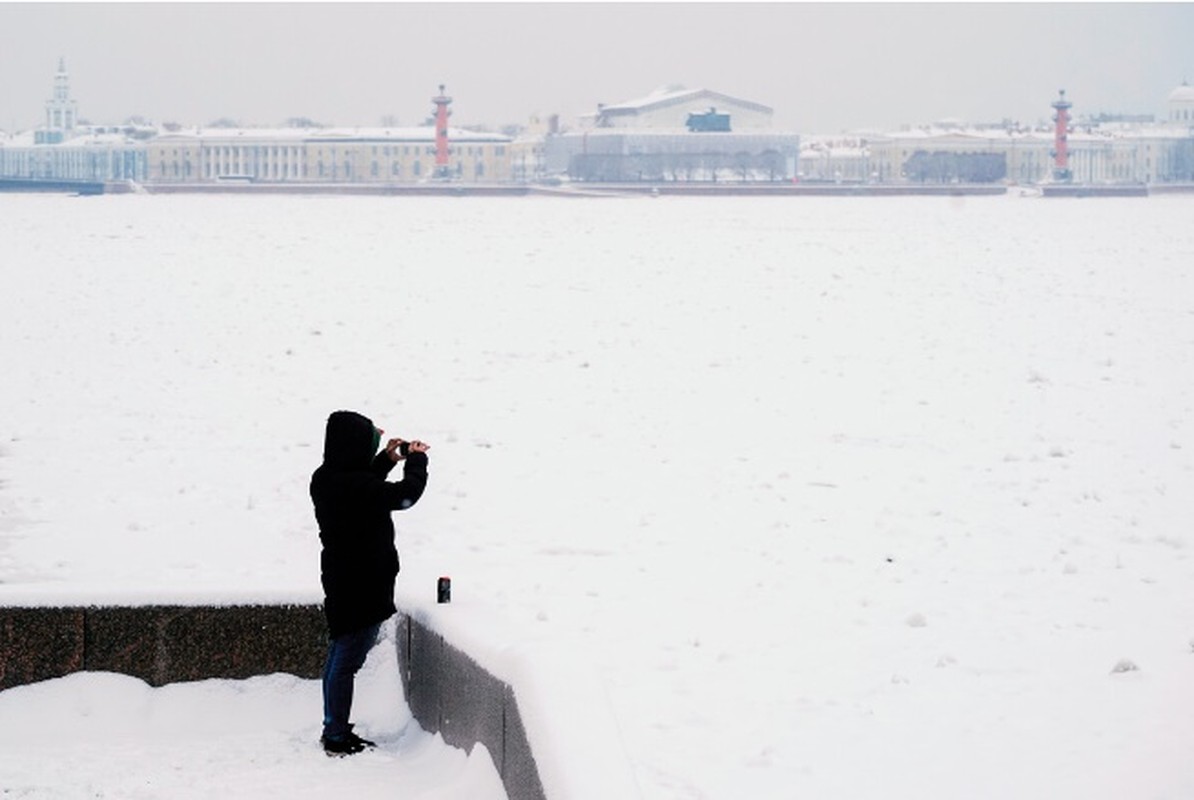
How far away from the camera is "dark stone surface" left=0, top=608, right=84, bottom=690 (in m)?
6.70

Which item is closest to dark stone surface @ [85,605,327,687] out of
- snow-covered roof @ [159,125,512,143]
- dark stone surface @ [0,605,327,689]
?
dark stone surface @ [0,605,327,689]

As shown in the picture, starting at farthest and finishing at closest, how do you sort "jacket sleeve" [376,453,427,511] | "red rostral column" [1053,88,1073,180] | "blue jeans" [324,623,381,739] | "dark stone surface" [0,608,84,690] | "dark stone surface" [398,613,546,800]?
1. "red rostral column" [1053,88,1073,180]
2. "dark stone surface" [0,608,84,690]
3. "blue jeans" [324,623,381,739]
4. "jacket sleeve" [376,453,427,511]
5. "dark stone surface" [398,613,546,800]

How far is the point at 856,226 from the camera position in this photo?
53.0m

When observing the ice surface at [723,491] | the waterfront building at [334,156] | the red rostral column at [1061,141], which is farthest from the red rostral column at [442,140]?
the ice surface at [723,491]

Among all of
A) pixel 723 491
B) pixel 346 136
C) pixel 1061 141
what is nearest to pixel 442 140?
pixel 346 136

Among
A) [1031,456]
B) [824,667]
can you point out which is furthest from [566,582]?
[1031,456]

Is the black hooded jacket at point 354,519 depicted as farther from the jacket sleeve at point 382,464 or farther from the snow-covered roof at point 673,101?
the snow-covered roof at point 673,101

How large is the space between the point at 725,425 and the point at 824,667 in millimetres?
7028

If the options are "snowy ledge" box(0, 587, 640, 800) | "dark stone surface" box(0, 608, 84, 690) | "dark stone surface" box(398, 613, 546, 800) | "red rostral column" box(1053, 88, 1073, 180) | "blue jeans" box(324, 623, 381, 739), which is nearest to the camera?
"dark stone surface" box(398, 613, 546, 800)

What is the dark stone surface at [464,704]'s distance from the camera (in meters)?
5.41

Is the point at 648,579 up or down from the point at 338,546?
down

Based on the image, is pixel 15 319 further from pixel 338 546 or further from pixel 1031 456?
pixel 338 546

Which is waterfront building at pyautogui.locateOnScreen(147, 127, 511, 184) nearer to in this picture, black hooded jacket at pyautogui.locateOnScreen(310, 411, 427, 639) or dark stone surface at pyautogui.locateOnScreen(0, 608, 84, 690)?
dark stone surface at pyautogui.locateOnScreen(0, 608, 84, 690)

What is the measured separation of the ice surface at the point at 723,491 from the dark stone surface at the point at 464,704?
18cm
